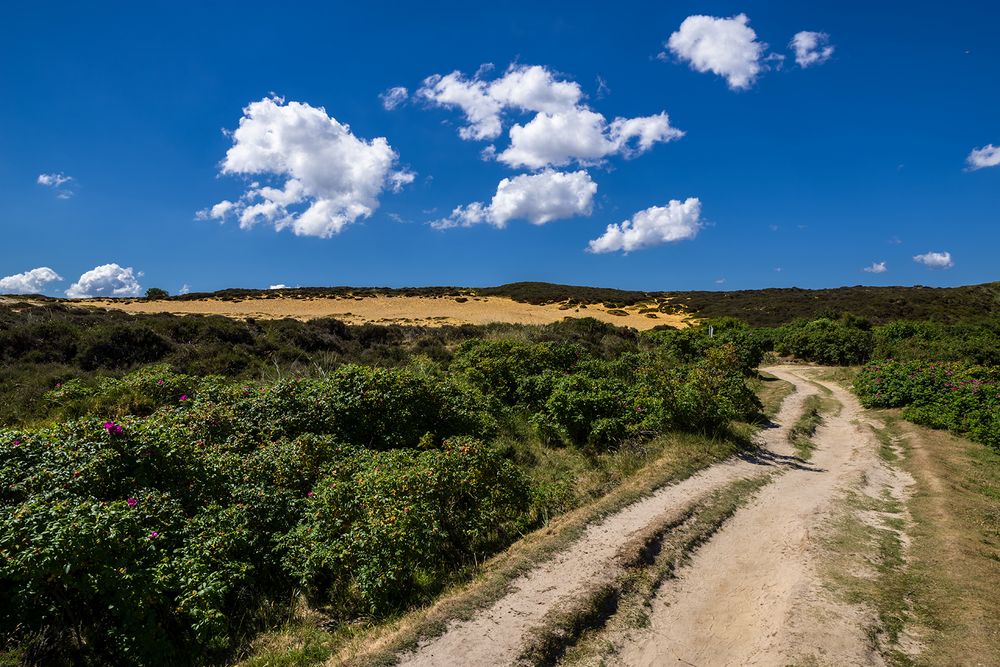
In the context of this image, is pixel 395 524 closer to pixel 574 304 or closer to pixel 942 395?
pixel 942 395

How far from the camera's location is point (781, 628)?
4.89 m

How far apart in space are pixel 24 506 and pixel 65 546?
76 cm

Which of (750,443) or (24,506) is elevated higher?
(24,506)

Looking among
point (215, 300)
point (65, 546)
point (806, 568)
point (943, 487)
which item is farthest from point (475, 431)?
point (215, 300)

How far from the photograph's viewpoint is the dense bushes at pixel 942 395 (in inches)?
495

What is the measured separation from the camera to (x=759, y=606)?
539cm

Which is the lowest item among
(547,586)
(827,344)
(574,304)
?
(547,586)

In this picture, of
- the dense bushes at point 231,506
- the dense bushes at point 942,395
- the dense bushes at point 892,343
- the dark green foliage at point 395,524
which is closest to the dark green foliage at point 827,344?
the dense bushes at point 892,343

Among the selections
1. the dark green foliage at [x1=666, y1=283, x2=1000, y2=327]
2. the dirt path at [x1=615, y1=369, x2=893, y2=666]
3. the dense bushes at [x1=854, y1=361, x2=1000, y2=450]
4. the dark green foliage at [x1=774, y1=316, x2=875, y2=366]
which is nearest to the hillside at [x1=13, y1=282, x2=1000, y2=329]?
the dark green foliage at [x1=666, y1=283, x2=1000, y2=327]

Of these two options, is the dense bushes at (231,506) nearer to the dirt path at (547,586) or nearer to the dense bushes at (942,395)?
the dirt path at (547,586)

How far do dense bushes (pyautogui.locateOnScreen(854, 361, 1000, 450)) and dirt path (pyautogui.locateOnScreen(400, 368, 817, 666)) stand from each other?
28.4 feet

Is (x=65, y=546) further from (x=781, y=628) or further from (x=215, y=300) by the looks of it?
(x=215, y=300)

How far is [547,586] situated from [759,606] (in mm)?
2329

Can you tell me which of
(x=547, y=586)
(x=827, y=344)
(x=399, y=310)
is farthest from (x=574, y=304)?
(x=547, y=586)
